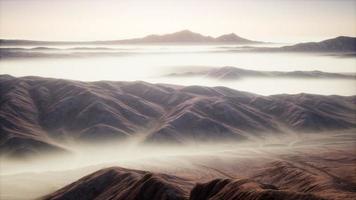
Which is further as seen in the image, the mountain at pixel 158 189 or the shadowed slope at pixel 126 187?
the shadowed slope at pixel 126 187

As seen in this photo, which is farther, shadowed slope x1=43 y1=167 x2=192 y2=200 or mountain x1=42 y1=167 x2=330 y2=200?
shadowed slope x1=43 y1=167 x2=192 y2=200

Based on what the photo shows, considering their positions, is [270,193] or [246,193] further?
[246,193]

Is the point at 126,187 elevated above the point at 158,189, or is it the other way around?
the point at 158,189

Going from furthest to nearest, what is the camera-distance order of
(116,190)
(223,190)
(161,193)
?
(116,190) → (161,193) → (223,190)

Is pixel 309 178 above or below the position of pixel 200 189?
below

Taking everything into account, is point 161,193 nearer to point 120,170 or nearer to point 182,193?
A: point 182,193

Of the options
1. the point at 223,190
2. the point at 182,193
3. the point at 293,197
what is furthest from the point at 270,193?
the point at 182,193

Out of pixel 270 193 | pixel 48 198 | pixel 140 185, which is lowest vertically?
pixel 48 198

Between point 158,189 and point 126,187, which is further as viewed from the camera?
point 126,187

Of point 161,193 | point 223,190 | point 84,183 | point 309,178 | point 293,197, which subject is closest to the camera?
point 293,197

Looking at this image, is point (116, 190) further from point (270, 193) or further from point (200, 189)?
point (270, 193)
